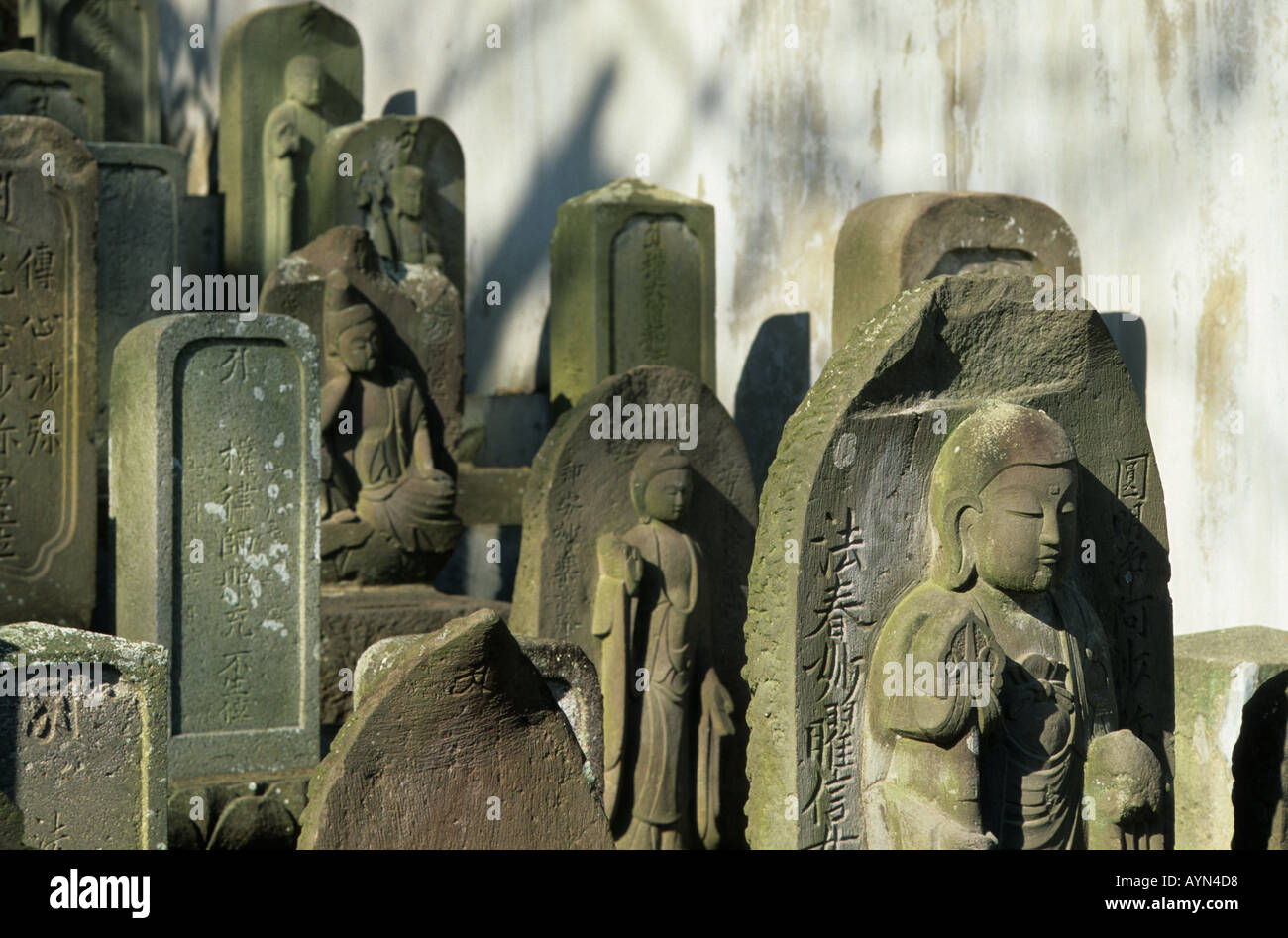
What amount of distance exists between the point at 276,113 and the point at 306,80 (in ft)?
0.88

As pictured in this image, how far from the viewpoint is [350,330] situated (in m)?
7.70

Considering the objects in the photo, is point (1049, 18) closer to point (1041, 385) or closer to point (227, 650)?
point (1041, 385)

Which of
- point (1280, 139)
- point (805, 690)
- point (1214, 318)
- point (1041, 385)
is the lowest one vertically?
point (805, 690)

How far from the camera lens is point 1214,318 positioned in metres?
6.56

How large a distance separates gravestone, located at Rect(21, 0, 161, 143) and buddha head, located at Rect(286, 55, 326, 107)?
2.39 meters

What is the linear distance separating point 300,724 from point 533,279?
5.68 m

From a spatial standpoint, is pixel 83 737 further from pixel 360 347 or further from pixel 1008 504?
pixel 360 347

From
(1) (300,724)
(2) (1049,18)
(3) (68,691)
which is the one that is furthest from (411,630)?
(2) (1049,18)

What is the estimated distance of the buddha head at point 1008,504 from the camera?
405 centimetres

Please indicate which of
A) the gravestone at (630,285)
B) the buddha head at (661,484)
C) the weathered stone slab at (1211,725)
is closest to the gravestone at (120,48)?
the gravestone at (630,285)

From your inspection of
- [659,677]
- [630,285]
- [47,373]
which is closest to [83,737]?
[659,677]

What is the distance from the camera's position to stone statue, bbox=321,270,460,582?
7.64 meters

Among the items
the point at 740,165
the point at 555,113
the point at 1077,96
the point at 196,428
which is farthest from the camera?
the point at 555,113

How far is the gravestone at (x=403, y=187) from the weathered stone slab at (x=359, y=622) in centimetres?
266
